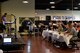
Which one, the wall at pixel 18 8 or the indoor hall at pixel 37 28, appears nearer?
the indoor hall at pixel 37 28

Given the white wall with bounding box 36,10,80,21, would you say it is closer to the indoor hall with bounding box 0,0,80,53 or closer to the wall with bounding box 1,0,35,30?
the indoor hall with bounding box 0,0,80,53

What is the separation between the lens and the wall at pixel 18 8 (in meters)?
16.4

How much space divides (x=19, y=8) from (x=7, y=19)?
21.4ft

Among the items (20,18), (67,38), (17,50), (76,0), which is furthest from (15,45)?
(76,0)

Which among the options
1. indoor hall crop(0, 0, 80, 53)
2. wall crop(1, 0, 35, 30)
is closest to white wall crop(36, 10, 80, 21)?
indoor hall crop(0, 0, 80, 53)

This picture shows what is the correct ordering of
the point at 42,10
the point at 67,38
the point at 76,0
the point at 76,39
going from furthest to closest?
the point at 42,10
the point at 76,0
the point at 76,39
the point at 67,38

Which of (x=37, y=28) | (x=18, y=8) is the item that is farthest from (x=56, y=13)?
(x=18, y=8)

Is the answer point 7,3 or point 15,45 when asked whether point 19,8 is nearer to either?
point 7,3

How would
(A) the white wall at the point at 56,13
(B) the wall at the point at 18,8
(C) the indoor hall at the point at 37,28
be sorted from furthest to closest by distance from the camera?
1. (A) the white wall at the point at 56,13
2. (B) the wall at the point at 18,8
3. (C) the indoor hall at the point at 37,28

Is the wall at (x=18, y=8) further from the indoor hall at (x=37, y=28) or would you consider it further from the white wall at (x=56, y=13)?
the white wall at (x=56, y=13)

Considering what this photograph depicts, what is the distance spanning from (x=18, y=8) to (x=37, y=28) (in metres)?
4.34

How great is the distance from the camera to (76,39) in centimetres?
955

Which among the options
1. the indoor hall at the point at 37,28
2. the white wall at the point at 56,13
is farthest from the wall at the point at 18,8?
the white wall at the point at 56,13

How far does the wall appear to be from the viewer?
16375mm
